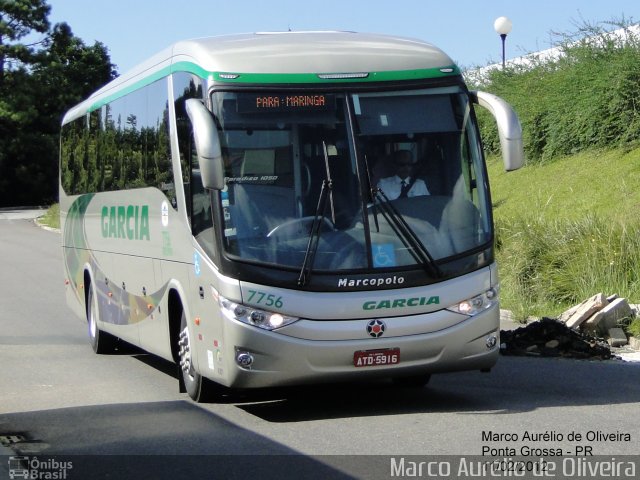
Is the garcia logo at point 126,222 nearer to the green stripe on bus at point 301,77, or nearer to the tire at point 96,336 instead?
the tire at point 96,336

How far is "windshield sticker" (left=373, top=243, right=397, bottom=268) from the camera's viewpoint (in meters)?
9.52

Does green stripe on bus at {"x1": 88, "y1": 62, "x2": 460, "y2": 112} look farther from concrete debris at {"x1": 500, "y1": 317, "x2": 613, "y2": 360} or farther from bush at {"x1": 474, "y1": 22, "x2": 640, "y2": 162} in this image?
bush at {"x1": 474, "y1": 22, "x2": 640, "y2": 162}

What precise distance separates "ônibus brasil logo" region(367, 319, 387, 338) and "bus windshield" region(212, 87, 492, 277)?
1.39 feet

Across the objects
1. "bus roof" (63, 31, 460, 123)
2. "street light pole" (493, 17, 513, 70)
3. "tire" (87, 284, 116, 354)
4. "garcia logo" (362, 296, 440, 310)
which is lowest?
"tire" (87, 284, 116, 354)

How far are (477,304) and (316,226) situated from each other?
146 cm

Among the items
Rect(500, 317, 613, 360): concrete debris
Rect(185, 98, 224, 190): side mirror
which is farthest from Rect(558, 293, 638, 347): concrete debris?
Rect(185, 98, 224, 190): side mirror

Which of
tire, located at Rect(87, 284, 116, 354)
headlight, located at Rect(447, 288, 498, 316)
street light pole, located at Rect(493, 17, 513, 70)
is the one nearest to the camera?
headlight, located at Rect(447, 288, 498, 316)

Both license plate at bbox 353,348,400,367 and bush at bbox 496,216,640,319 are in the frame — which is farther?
bush at bbox 496,216,640,319

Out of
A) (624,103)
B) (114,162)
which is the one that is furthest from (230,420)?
(624,103)

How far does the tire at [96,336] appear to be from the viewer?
1485 centimetres

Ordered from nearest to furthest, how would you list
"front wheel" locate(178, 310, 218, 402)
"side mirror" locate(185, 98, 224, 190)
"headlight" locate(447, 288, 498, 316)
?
"side mirror" locate(185, 98, 224, 190), "headlight" locate(447, 288, 498, 316), "front wheel" locate(178, 310, 218, 402)

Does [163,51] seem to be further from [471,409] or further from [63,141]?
[63,141]

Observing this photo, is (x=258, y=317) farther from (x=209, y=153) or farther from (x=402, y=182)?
(x=402, y=182)

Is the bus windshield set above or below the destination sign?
below
